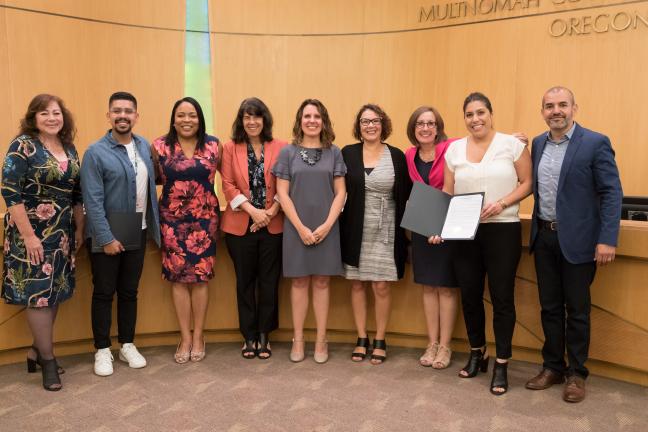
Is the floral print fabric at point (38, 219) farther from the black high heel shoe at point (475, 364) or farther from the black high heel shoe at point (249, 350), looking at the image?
the black high heel shoe at point (475, 364)

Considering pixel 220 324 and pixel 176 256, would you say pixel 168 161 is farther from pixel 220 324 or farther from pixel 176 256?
pixel 220 324

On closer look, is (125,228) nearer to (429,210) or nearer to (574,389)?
(429,210)

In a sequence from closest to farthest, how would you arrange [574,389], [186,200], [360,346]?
1. [574,389]
2. [186,200]
3. [360,346]

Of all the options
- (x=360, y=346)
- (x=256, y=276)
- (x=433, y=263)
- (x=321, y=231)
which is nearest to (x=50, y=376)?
(x=256, y=276)

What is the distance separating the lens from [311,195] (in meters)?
3.29

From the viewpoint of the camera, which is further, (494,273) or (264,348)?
(264,348)

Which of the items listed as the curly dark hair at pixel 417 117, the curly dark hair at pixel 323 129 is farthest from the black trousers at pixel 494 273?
the curly dark hair at pixel 323 129

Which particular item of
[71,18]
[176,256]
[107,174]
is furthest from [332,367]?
[71,18]

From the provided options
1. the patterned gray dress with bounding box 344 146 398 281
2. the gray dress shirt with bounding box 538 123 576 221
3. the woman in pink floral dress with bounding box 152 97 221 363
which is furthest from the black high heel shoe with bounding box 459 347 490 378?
the woman in pink floral dress with bounding box 152 97 221 363

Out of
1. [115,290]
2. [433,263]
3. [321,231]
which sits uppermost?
[321,231]

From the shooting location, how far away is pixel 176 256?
132 inches

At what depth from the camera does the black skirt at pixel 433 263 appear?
3.24 meters

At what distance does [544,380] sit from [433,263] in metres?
0.91

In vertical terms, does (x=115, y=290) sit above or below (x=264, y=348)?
above
